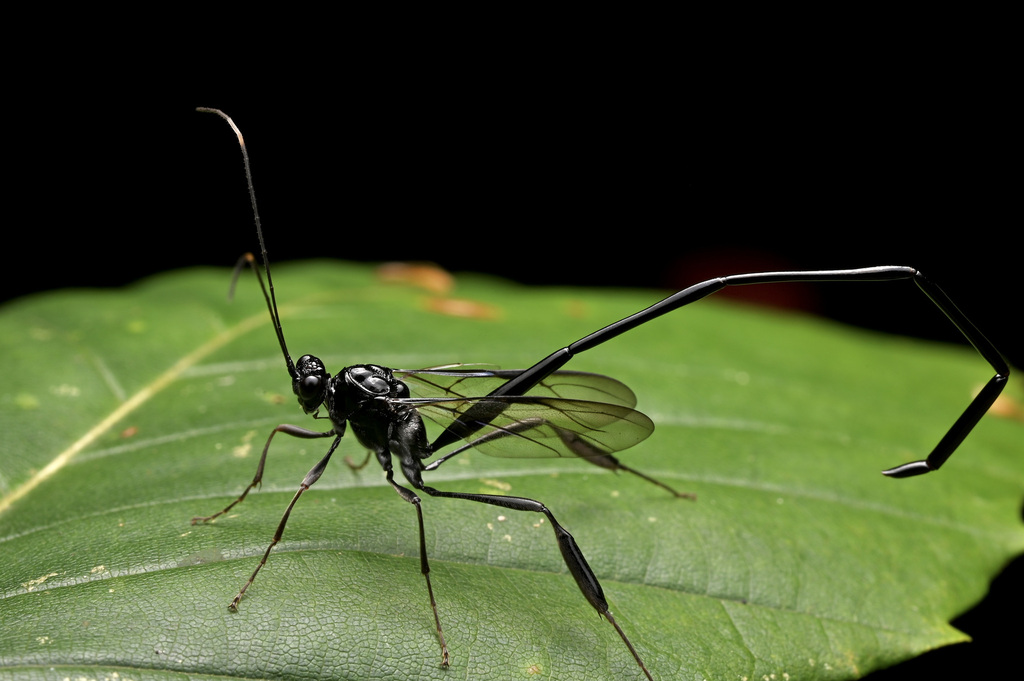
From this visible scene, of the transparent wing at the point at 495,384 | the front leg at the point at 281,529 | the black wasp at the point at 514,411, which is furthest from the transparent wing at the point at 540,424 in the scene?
the front leg at the point at 281,529

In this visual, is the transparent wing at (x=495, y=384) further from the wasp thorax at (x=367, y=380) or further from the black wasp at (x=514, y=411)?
the wasp thorax at (x=367, y=380)

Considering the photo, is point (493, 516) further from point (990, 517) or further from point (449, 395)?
point (990, 517)

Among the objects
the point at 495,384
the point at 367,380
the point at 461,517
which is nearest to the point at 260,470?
the point at 367,380

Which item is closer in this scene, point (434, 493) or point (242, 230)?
point (434, 493)

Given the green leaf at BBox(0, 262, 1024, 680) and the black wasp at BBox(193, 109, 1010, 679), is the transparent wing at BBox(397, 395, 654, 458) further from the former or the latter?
the green leaf at BBox(0, 262, 1024, 680)

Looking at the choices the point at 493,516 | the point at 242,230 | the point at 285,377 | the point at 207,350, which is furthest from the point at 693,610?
the point at 242,230

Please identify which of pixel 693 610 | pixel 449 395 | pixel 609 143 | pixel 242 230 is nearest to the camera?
pixel 693 610

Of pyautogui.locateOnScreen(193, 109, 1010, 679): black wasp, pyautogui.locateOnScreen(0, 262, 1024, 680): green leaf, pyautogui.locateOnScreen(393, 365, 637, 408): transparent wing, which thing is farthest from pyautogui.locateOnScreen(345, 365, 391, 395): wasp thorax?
pyautogui.locateOnScreen(0, 262, 1024, 680): green leaf
